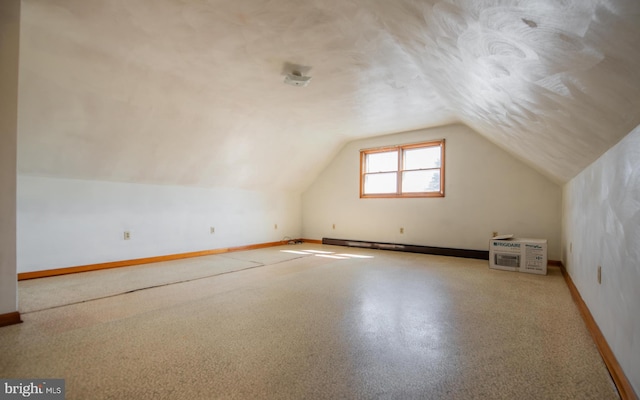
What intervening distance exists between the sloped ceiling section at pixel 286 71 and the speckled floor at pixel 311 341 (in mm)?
1258

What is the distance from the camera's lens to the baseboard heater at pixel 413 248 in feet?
15.9

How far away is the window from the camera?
17.7 feet

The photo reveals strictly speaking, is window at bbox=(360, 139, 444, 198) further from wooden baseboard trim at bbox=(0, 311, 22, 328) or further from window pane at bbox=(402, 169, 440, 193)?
wooden baseboard trim at bbox=(0, 311, 22, 328)

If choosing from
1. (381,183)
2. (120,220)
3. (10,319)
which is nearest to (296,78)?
(10,319)

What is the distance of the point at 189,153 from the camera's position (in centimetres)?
435

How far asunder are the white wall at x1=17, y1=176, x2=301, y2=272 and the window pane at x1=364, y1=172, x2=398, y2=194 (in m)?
2.33

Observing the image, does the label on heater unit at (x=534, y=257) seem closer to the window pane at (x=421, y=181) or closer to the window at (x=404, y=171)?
the window at (x=404, y=171)

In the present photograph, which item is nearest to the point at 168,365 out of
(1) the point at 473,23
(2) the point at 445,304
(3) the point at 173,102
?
(2) the point at 445,304

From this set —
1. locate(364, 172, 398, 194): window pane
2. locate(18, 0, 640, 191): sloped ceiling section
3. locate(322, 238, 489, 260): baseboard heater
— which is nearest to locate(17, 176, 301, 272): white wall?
locate(18, 0, 640, 191): sloped ceiling section

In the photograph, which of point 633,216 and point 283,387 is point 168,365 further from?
point 633,216

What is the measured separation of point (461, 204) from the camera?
5.06m

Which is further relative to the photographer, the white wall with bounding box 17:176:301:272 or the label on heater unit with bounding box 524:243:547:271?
the label on heater unit with bounding box 524:243:547:271

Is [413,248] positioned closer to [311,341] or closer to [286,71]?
[286,71]

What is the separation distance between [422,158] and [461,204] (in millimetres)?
1124
